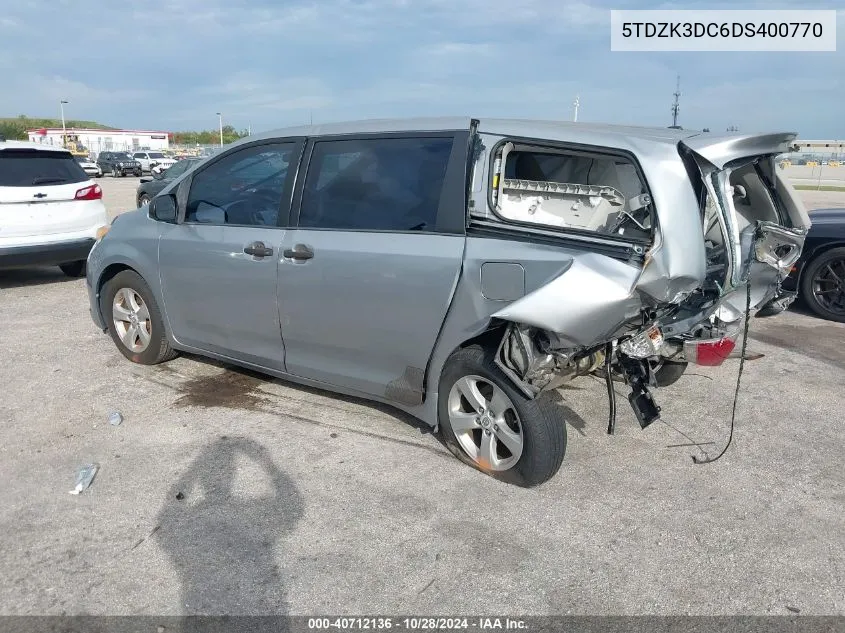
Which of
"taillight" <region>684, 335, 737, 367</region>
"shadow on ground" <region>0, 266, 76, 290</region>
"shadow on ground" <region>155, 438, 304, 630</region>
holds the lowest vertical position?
"shadow on ground" <region>155, 438, 304, 630</region>

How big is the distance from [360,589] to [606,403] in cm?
256

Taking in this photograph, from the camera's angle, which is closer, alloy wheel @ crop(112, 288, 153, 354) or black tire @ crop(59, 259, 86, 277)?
alloy wheel @ crop(112, 288, 153, 354)

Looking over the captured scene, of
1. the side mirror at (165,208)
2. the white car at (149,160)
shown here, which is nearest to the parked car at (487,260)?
the side mirror at (165,208)

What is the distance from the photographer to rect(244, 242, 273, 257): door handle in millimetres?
4250

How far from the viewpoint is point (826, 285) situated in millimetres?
7336

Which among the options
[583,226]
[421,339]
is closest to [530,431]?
[421,339]

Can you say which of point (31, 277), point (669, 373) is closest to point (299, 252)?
point (669, 373)

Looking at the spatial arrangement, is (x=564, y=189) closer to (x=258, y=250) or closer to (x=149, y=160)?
(x=258, y=250)

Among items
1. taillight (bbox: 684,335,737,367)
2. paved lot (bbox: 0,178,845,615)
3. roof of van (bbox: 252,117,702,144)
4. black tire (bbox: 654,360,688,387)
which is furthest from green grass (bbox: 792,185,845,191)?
taillight (bbox: 684,335,737,367)

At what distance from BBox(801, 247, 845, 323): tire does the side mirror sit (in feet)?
20.8

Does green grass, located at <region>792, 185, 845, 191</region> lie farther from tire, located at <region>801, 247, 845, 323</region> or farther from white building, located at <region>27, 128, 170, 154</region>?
white building, located at <region>27, 128, 170, 154</region>

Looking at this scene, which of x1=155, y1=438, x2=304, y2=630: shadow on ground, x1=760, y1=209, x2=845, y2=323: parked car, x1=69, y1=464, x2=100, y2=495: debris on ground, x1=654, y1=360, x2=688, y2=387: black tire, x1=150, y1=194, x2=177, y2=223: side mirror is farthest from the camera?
x1=760, y1=209, x2=845, y2=323: parked car

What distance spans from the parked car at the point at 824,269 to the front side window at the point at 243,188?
5.52 metres

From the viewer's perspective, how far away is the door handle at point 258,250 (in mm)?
4250
